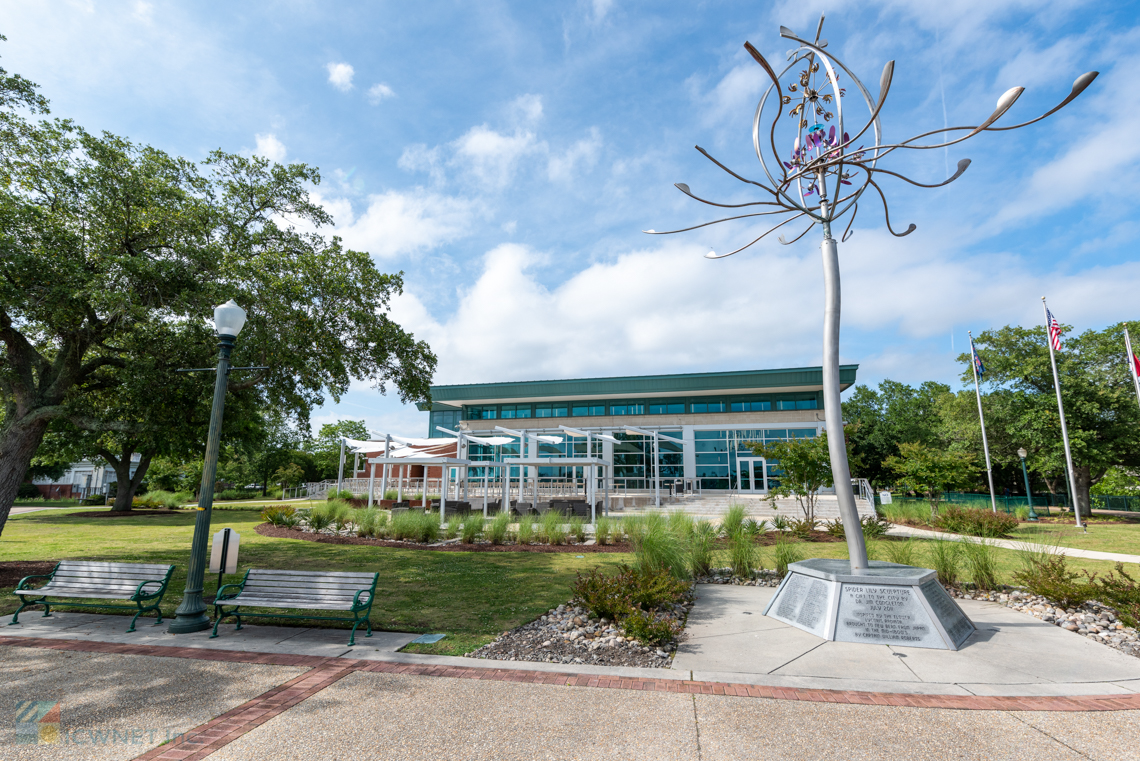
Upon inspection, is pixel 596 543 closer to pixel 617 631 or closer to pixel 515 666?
pixel 617 631

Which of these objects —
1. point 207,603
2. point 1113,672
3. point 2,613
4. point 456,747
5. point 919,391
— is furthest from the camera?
point 919,391

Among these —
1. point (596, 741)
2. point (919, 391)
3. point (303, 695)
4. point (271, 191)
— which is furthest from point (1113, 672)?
point (919, 391)

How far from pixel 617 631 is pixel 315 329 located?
820 centimetres

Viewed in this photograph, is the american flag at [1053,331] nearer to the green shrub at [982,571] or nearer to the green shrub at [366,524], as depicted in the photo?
the green shrub at [982,571]

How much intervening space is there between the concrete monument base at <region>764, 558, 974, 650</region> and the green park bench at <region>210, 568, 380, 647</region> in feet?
17.0

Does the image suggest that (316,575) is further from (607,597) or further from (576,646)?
(607,597)

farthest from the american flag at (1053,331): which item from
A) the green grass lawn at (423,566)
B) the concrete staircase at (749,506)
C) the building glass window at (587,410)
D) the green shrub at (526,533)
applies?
the building glass window at (587,410)

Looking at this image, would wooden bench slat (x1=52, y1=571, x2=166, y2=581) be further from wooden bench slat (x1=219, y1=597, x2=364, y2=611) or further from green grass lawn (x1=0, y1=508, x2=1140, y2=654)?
wooden bench slat (x1=219, y1=597, x2=364, y2=611)

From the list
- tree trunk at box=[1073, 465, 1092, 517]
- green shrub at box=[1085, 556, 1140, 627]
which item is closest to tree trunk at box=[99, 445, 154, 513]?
green shrub at box=[1085, 556, 1140, 627]

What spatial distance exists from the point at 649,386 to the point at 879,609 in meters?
34.3

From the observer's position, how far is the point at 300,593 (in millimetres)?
6527

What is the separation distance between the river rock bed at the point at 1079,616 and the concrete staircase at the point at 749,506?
13349 mm

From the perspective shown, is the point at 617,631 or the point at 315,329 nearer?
the point at 617,631

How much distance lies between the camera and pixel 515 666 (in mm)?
5426
